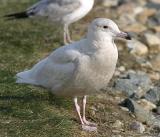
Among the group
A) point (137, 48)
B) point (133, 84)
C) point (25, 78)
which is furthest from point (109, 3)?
point (25, 78)

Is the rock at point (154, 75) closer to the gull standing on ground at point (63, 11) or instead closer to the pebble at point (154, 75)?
the pebble at point (154, 75)

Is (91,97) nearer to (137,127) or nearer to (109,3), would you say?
(137,127)

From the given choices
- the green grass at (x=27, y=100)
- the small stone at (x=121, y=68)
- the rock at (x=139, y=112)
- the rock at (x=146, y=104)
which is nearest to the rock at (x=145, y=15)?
the green grass at (x=27, y=100)

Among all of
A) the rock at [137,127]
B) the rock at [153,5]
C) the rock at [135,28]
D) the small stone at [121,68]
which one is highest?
the rock at [137,127]

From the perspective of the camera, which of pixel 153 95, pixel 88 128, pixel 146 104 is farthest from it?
pixel 153 95

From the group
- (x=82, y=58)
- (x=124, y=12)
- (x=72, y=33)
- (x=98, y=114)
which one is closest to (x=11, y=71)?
(x=98, y=114)

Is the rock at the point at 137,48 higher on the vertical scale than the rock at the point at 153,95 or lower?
lower

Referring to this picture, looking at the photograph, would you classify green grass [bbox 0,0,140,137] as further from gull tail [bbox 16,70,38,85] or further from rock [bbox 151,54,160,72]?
rock [bbox 151,54,160,72]
